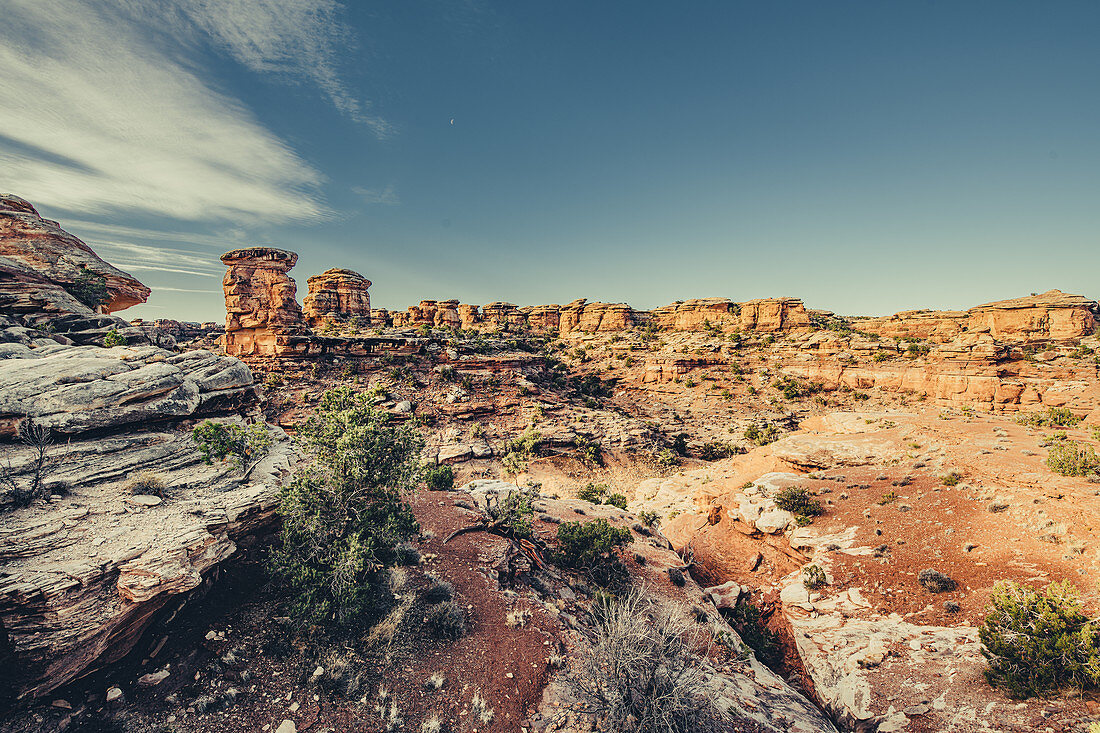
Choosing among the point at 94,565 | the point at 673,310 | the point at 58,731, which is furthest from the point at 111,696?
the point at 673,310

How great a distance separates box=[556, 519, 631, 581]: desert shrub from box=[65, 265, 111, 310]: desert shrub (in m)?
23.0

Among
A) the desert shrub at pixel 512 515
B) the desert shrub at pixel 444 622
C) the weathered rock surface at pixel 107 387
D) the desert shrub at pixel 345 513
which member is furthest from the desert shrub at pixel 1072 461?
the weathered rock surface at pixel 107 387

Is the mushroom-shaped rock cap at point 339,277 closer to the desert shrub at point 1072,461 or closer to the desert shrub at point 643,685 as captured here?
the desert shrub at point 643,685

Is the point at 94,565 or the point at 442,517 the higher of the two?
the point at 94,565

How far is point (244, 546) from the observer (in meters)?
7.54

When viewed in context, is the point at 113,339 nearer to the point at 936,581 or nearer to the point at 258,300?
the point at 258,300

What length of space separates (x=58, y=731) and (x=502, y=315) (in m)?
66.2

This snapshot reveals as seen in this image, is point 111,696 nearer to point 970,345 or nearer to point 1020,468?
point 1020,468

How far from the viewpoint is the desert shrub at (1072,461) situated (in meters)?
12.6

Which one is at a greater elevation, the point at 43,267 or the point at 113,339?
the point at 43,267

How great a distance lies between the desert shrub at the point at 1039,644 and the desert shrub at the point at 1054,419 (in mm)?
22649

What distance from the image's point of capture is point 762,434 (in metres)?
30.0

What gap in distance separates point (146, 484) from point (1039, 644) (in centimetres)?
1897

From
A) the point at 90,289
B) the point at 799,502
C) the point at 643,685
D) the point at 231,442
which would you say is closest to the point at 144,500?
the point at 231,442
